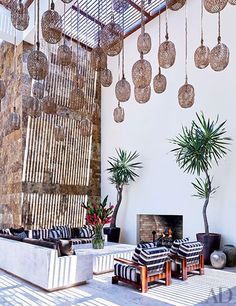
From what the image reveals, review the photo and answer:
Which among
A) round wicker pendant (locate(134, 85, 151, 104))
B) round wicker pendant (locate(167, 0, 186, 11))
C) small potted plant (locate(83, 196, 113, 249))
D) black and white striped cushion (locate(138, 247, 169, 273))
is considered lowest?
black and white striped cushion (locate(138, 247, 169, 273))

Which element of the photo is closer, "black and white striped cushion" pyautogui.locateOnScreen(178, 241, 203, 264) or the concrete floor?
the concrete floor

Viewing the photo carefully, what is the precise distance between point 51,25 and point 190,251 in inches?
182

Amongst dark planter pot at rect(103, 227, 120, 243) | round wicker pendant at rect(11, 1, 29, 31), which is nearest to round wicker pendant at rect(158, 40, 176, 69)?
round wicker pendant at rect(11, 1, 29, 31)

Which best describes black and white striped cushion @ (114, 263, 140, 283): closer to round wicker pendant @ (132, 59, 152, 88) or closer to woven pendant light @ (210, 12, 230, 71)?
round wicker pendant @ (132, 59, 152, 88)

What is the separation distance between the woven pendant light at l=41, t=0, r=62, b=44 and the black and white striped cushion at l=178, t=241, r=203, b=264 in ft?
14.1

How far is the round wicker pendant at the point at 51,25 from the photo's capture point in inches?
170

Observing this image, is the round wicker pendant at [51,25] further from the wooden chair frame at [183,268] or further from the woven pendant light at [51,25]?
the wooden chair frame at [183,268]

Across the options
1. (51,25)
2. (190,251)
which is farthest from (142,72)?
(190,251)

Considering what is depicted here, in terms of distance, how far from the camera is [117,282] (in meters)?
5.72

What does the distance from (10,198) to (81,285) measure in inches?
230

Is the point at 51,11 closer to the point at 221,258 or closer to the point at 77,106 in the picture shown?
the point at 77,106

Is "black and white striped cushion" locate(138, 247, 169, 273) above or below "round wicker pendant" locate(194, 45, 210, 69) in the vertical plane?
below

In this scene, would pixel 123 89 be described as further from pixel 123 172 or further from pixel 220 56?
pixel 123 172

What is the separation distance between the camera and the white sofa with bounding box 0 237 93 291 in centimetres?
526
